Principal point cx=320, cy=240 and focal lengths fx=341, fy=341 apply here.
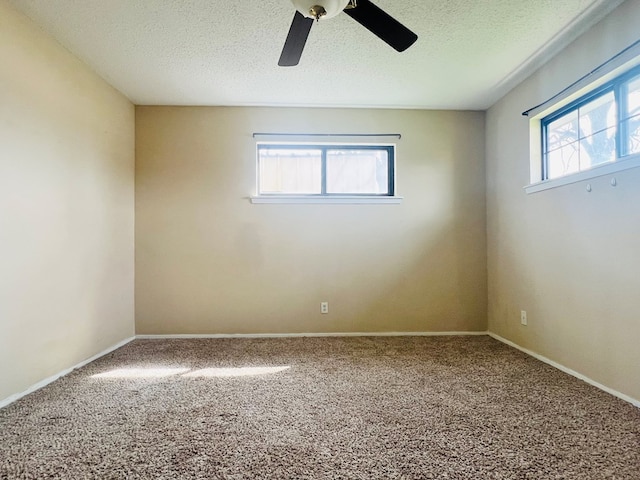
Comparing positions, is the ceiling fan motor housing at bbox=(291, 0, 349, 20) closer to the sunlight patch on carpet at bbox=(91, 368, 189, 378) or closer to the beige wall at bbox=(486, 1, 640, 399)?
the beige wall at bbox=(486, 1, 640, 399)

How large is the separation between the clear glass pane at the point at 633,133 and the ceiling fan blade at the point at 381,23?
1453 millimetres

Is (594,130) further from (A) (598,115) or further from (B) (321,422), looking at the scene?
(B) (321,422)

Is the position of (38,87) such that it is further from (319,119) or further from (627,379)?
(627,379)

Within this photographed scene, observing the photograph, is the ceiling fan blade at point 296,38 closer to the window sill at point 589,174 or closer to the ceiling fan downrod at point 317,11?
the ceiling fan downrod at point 317,11

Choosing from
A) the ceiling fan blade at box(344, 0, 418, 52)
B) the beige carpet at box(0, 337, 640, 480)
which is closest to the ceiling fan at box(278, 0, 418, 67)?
the ceiling fan blade at box(344, 0, 418, 52)

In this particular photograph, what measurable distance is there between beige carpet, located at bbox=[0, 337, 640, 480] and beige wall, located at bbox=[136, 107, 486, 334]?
788mm

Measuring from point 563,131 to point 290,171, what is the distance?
239 centimetres

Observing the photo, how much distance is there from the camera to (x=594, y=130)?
2.30 meters

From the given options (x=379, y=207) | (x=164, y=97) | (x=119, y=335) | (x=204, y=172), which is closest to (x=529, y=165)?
(x=379, y=207)

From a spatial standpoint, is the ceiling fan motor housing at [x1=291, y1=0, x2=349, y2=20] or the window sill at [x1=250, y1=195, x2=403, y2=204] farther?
the window sill at [x1=250, y1=195, x2=403, y2=204]

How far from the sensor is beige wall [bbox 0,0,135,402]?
6.56ft

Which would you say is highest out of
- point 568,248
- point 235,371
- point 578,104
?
point 578,104

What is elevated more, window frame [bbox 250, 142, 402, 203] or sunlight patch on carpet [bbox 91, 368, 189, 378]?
window frame [bbox 250, 142, 402, 203]

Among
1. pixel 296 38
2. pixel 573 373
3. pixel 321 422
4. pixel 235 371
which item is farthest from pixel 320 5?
pixel 573 373
